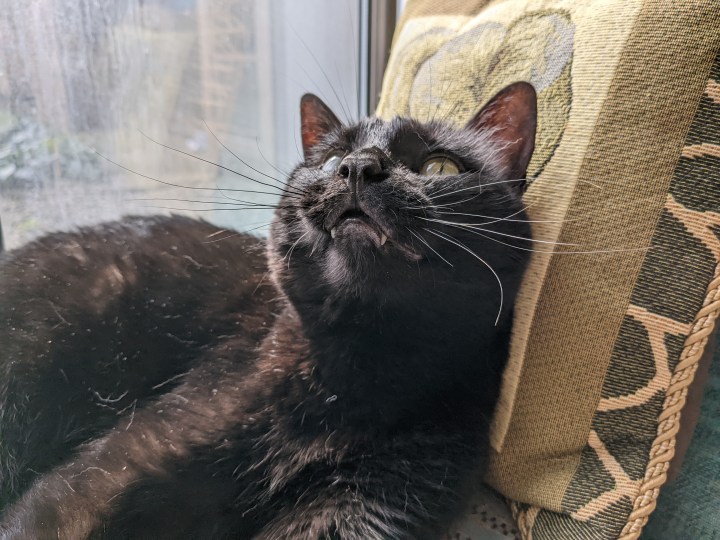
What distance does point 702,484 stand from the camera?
65 cm

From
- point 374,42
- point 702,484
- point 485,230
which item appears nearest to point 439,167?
point 485,230

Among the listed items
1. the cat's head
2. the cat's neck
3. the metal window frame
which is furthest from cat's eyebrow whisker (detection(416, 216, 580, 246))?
the metal window frame

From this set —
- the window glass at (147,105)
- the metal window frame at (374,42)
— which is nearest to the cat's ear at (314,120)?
the window glass at (147,105)

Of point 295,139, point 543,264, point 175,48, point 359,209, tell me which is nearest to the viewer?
point 359,209

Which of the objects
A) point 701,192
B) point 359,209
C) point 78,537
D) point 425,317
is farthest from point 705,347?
point 78,537

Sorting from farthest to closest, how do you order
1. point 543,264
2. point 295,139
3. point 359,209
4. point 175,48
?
point 295,139, point 175,48, point 543,264, point 359,209

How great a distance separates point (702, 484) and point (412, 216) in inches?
19.7

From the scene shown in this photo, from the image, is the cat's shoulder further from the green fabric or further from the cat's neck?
the green fabric

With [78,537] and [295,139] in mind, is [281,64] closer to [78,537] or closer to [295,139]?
[295,139]

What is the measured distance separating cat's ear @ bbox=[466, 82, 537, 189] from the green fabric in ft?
1.07

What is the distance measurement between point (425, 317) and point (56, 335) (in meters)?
0.46

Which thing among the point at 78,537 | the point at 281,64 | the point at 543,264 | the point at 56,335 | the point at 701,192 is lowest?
the point at 78,537

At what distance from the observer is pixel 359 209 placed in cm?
54

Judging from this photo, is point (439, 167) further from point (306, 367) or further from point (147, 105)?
point (147, 105)
